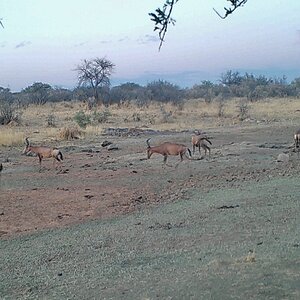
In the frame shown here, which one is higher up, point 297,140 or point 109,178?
point 297,140

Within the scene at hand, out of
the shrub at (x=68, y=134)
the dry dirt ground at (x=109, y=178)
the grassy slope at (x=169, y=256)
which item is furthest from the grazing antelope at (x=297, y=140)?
the shrub at (x=68, y=134)

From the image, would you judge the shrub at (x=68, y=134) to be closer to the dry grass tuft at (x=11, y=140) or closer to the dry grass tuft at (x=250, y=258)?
the dry grass tuft at (x=11, y=140)

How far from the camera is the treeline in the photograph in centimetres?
6044

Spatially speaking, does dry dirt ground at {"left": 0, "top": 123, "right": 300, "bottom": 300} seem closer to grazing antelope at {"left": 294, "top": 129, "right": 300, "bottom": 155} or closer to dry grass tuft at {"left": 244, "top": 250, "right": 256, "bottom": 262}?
dry grass tuft at {"left": 244, "top": 250, "right": 256, "bottom": 262}

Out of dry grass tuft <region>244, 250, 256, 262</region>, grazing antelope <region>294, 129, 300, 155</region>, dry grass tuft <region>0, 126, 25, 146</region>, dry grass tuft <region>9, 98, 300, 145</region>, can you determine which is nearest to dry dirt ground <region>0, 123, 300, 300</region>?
dry grass tuft <region>244, 250, 256, 262</region>

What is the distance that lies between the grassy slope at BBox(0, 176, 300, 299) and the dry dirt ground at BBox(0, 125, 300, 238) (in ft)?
3.96

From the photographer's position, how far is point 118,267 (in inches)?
308

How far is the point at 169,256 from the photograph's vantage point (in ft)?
26.9

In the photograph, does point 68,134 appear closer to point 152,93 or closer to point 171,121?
point 171,121

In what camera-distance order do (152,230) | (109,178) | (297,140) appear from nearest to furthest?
(152,230)
(109,178)
(297,140)

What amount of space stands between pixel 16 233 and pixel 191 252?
137 inches

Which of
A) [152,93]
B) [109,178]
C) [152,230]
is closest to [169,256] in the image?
[152,230]

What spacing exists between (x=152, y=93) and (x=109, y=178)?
150ft

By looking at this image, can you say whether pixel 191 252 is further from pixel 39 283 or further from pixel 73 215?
pixel 73 215
